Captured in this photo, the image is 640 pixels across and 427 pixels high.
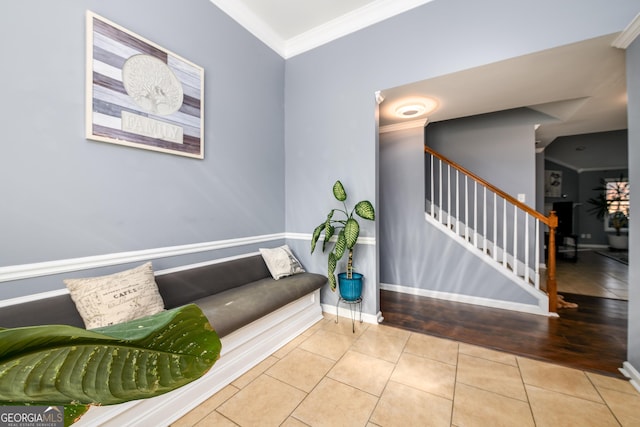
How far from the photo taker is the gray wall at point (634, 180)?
1651mm

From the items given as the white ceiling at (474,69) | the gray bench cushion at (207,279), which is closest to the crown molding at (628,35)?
the white ceiling at (474,69)

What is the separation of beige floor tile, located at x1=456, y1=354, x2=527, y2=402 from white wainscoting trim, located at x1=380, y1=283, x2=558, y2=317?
129 centimetres

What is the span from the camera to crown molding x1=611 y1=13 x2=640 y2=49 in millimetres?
1613

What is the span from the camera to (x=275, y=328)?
2.10 m

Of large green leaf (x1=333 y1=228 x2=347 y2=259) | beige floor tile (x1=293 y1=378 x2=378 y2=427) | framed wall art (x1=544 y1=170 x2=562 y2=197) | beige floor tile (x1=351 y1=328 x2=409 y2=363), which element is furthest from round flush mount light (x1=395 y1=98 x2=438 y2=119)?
framed wall art (x1=544 y1=170 x2=562 y2=197)

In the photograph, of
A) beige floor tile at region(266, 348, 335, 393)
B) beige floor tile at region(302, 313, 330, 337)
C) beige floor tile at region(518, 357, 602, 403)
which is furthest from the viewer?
beige floor tile at region(302, 313, 330, 337)

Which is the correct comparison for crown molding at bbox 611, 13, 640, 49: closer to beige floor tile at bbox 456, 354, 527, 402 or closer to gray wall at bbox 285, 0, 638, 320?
gray wall at bbox 285, 0, 638, 320

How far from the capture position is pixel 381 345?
2.13 metres

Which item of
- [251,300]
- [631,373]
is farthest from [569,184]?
[251,300]

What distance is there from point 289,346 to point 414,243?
2.18m

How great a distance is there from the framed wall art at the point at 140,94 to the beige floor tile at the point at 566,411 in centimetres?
285

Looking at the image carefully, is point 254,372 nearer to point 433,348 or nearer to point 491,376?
point 433,348

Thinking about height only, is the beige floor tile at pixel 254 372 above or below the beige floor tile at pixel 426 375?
below

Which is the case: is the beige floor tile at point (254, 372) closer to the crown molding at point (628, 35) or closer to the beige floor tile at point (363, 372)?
the beige floor tile at point (363, 372)
